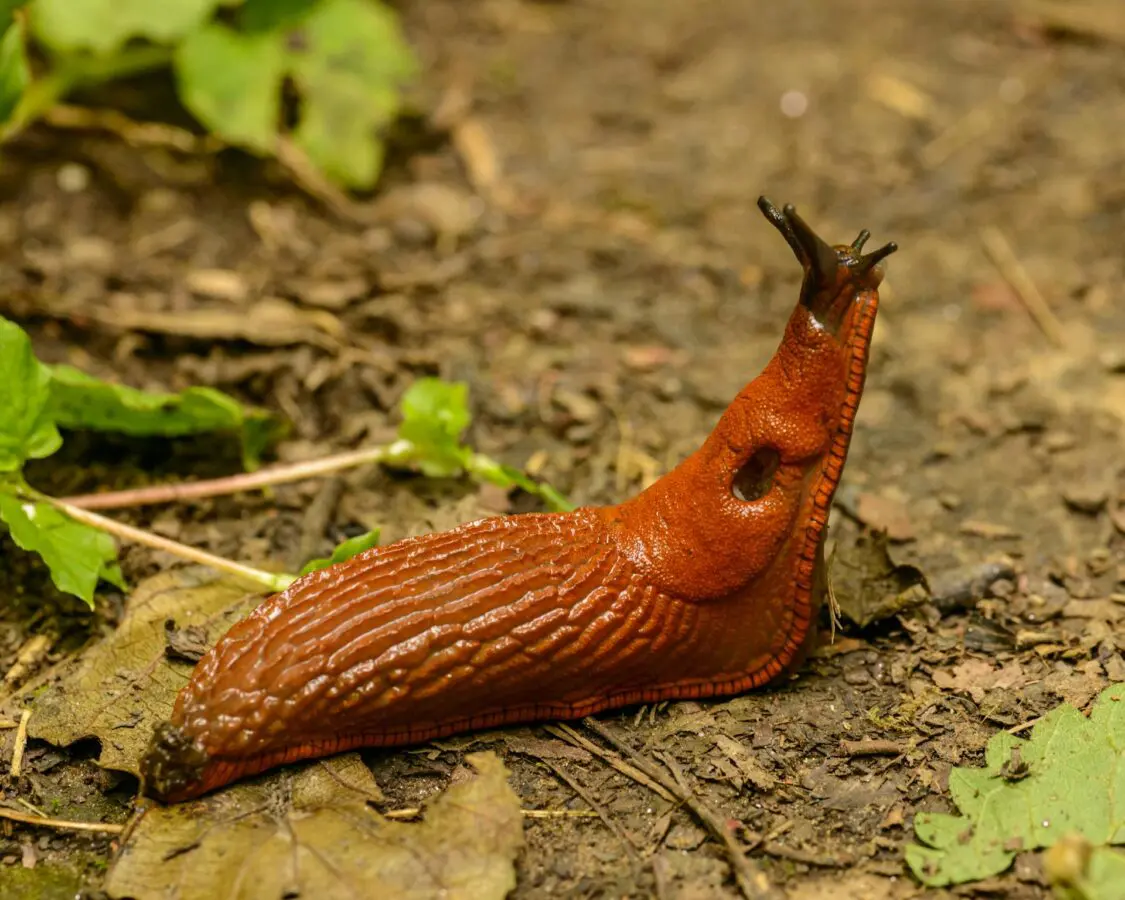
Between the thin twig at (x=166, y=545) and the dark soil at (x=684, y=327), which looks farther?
the thin twig at (x=166, y=545)

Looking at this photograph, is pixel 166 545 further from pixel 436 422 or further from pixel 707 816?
pixel 707 816

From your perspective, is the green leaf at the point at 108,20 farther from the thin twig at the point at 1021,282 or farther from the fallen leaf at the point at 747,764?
the thin twig at the point at 1021,282

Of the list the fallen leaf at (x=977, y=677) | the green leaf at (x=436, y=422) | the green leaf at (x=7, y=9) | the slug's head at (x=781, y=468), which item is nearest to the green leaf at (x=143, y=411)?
the green leaf at (x=436, y=422)

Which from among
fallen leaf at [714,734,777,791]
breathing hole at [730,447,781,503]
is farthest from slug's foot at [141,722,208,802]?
breathing hole at [730,447,781,503]

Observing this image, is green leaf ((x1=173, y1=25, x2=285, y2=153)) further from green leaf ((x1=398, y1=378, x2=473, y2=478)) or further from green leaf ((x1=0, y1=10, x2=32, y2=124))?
green leaf ((x1=398, y1=378, x2=473, y2=478))

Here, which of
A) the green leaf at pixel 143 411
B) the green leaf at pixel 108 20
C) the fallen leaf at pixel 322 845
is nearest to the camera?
the fallen leaf at pixel 322 845

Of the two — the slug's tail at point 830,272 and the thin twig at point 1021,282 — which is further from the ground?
the slug's tail at point 830,272

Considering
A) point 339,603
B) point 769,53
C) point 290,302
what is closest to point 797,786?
point 339,603

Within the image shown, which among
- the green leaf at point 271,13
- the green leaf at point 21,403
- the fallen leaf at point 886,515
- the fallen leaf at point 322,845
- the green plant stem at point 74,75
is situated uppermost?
the green leaf at point 271,13
